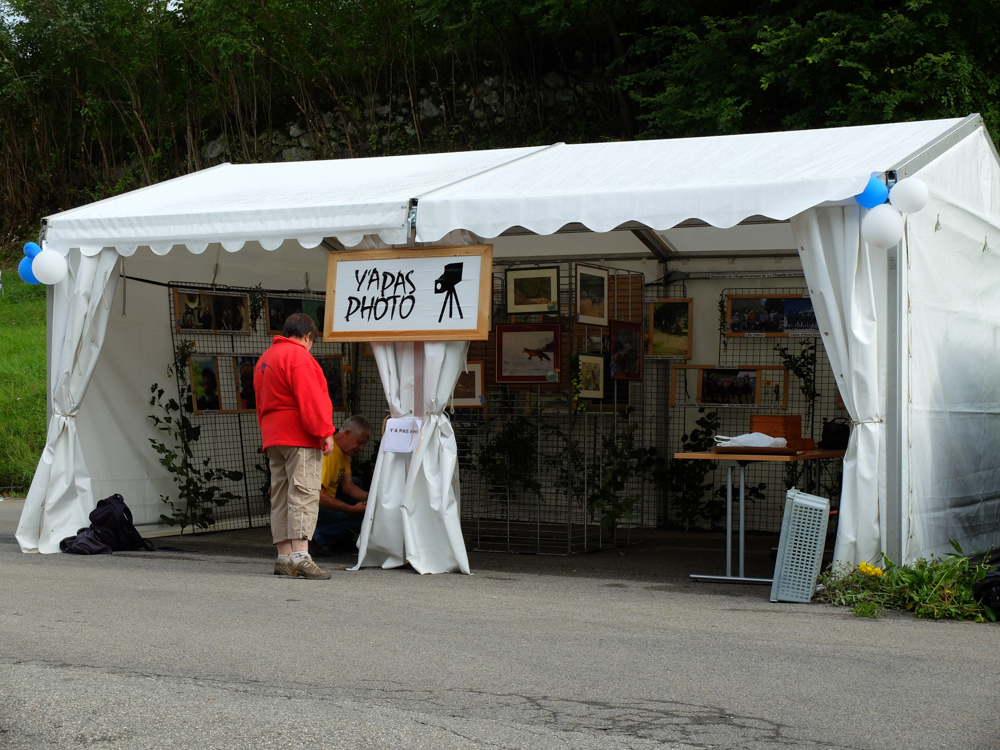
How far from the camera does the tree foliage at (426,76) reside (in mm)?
12773

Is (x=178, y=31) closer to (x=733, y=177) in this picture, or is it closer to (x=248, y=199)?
(x=248, y=199)

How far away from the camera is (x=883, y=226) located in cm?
588

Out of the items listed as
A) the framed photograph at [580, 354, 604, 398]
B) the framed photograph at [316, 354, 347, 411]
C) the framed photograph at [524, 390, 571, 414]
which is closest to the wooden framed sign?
the framed photograph at [580, 354, 604, 398]

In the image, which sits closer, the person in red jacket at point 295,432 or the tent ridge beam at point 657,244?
the person in red jacket at point 295,432

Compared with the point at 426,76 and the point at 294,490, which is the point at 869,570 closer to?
the point at 294,490

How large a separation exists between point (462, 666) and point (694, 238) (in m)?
5.69

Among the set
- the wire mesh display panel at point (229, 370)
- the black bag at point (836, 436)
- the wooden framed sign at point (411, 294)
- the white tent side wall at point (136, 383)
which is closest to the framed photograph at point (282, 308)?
the wire mesh display panel at point (229, 370)

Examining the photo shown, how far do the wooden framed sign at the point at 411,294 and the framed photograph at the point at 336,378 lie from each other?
2888 mm

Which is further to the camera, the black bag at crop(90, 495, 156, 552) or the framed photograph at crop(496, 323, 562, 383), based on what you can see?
the framed photograph at crop(496, 323, 562, 383)

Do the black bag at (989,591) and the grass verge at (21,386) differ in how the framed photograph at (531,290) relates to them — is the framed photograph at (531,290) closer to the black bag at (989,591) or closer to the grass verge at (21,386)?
the black bag at (989,591)

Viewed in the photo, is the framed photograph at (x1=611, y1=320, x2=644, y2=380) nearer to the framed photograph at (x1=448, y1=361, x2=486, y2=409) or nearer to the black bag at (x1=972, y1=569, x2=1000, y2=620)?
the framed photograph at (x1=448, y1=361, x2=486, y2=409)

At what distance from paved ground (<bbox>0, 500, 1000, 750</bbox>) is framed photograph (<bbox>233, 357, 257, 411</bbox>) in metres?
2.90

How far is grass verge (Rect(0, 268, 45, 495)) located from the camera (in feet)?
43.8

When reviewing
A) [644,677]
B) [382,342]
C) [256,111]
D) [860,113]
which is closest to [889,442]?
[644,677]
